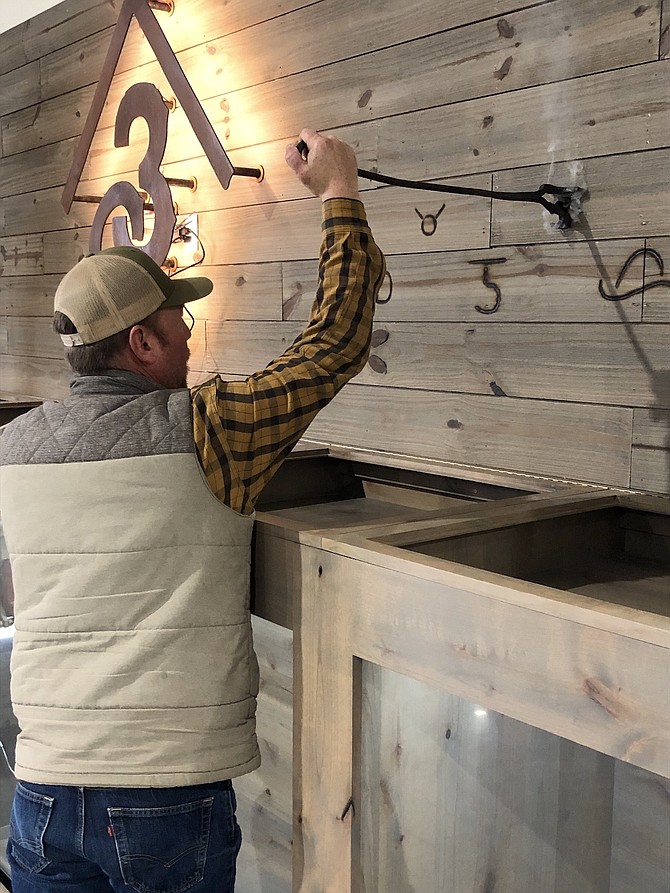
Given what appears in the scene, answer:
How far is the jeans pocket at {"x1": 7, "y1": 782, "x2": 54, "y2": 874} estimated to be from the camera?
125cm

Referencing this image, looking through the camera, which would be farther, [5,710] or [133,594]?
[5,710]

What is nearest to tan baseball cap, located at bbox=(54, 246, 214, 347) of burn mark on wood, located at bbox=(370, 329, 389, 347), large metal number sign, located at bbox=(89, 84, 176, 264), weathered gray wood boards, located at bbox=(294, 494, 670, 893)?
weathered gray wood boards, located at bbox=(294, 494, 670, 893)

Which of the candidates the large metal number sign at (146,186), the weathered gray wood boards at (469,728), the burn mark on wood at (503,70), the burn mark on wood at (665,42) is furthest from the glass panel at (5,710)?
the burn mark on wood at (665,42)

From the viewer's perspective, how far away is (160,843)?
121 centimetres

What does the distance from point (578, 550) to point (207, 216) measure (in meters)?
1.54

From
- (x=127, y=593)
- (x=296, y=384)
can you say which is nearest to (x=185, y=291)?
(x=296, y=384)

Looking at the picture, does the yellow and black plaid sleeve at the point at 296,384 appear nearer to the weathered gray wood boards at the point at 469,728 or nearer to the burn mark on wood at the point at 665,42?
the weathered gray wood boards at the point at 469,728

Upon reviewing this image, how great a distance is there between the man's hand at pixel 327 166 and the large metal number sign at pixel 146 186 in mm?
1228

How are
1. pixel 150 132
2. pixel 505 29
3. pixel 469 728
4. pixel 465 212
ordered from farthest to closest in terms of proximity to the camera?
pixel 150 132 → pixel 465 212 → pixel 505 29 → pixel 469 728

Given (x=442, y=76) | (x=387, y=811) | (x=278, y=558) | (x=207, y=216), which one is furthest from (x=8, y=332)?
(x=387, y=811)

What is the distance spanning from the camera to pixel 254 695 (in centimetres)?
128

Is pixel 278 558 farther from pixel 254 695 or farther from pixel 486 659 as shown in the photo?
pixel 486 659

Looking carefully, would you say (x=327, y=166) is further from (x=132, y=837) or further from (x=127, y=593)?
(x=132, y=837)

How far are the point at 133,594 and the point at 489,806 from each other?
495mm
